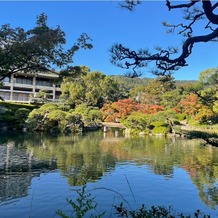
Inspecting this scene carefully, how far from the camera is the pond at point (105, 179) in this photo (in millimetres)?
7768

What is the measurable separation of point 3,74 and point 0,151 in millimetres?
11935

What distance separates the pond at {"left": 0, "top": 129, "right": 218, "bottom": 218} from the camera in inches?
306

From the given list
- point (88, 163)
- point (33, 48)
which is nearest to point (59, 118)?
point (88, 163)

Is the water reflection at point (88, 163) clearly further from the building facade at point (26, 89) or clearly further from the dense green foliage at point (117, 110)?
the building facade at point (26, 89)

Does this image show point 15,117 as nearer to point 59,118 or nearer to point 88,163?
point 59,118

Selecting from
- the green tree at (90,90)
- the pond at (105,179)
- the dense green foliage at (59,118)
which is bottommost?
the pond at (105,179)

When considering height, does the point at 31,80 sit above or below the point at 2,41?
above

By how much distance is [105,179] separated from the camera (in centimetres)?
1058

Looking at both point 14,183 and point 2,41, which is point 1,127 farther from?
point 2,41

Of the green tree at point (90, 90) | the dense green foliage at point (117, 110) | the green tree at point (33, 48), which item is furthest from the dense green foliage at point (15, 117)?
the green tree at point (33, 48)

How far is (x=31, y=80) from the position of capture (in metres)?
45.7

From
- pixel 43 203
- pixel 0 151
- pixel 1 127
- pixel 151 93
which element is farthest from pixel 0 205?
pixel 151 93

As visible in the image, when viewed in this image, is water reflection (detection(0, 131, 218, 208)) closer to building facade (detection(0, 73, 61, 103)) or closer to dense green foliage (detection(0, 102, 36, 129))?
dense green foliage (detection(0, 102, 36, 129))

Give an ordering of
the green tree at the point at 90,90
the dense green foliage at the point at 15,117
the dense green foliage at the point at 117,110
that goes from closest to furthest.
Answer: the dense green foliage at the point at 117,110 < the dense green foliage at the point at 15,117 < the green tree at the point at 90,90
